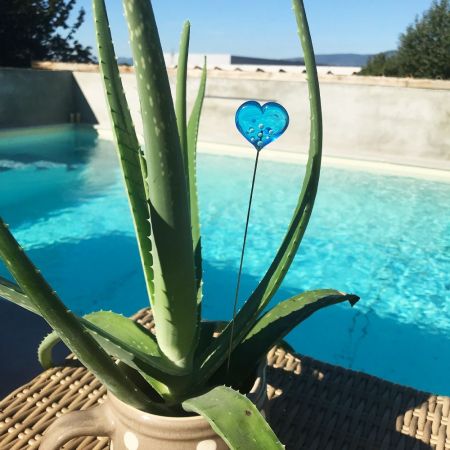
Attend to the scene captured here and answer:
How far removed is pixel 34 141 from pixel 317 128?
8515 millimetres

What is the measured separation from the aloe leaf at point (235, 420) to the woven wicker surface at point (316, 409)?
1.14 feet

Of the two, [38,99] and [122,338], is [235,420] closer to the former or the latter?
[122,338]

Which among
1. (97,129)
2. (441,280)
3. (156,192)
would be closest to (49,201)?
(441,280)

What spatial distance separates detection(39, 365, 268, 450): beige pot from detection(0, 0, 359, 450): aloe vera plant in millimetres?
22

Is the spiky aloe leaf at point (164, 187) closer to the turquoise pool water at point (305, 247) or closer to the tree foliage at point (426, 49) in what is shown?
the turquoise pool water at point (305, 247)

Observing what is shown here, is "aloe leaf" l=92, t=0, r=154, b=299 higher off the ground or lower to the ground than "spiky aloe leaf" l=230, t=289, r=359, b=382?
higher

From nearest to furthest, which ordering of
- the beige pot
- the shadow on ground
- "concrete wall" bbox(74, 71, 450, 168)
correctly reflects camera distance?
1. the beige pot
2. the shadow on ground
3. "concrete wall" bbox(74, 71, 450, 168)

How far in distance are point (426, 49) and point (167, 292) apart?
1229 cm

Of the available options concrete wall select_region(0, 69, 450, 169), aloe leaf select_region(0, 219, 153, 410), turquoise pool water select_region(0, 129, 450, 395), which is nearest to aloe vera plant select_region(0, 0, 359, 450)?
aloe leaf select_region(0, 219, 153, 410)

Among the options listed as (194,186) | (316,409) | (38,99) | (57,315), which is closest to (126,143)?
(194,186)

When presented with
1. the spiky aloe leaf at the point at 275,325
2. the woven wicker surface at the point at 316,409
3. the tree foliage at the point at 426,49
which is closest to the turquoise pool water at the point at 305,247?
the woven wicker surface at the point at 316,409

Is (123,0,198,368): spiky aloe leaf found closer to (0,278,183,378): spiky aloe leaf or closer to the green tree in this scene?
(0,278,183,378): spiky aloe leaf

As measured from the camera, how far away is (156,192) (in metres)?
0.49

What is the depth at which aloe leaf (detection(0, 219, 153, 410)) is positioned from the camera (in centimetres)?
45
